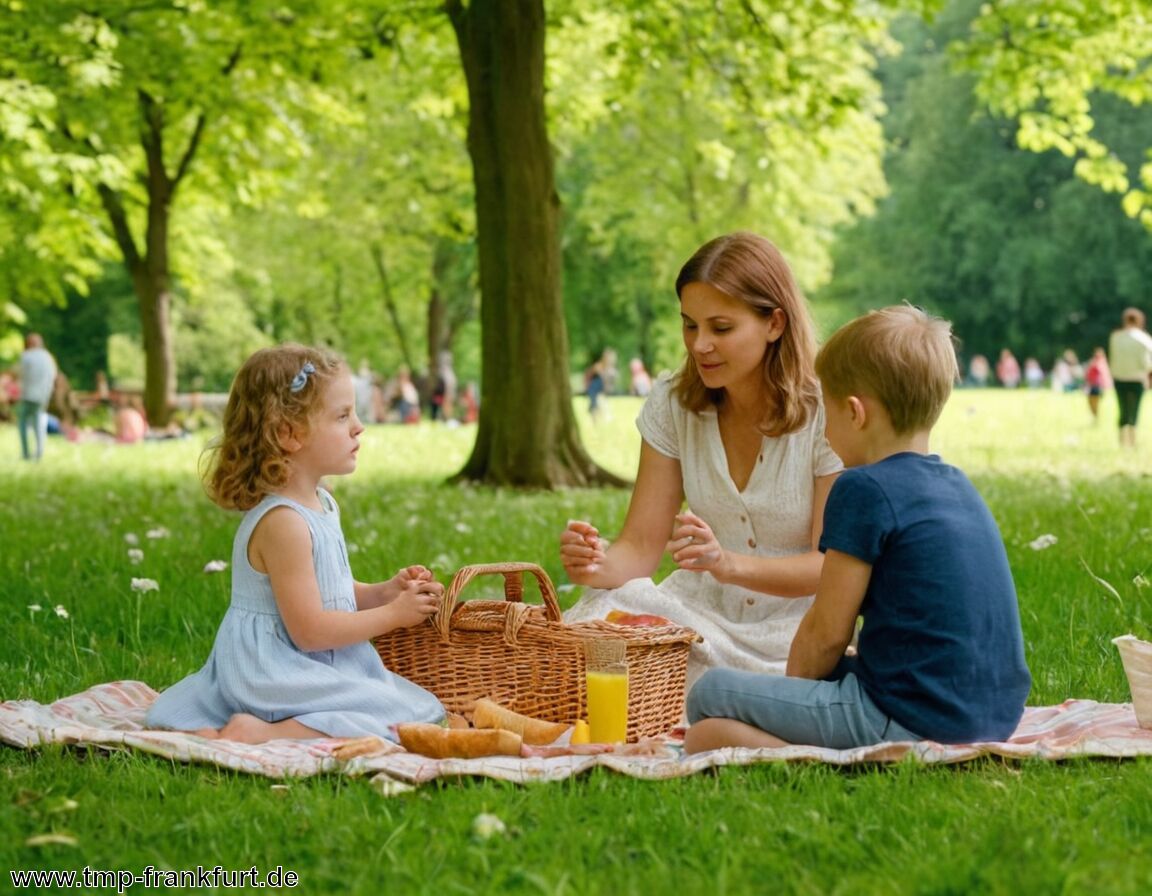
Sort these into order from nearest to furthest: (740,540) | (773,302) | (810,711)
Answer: (810,711) → (773,302) → (740,540)

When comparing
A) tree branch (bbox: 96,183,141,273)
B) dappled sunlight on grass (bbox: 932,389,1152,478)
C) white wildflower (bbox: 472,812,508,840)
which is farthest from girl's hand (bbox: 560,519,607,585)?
tree branch (bbox: 96,183,141,273)

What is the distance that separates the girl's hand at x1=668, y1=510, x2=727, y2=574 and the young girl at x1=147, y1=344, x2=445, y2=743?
0.76 m

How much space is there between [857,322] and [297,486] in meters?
1.70

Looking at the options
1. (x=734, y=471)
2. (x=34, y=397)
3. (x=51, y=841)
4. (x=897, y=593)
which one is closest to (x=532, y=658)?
(x=734, y=471)

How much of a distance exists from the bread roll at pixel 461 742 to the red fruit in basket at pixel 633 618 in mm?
742

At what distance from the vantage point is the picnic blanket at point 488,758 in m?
3.61

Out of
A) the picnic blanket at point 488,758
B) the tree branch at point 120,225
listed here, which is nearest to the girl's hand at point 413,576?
the picnic blanket at point 488,758

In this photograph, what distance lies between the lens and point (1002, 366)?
→ 176 feet

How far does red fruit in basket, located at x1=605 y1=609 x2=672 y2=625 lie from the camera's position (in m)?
4.55

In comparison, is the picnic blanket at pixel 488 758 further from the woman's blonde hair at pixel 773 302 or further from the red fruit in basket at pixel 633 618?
the woman's blonde hair at pixel 773 302

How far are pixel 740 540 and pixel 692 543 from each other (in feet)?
2.21

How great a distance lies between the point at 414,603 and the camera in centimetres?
436

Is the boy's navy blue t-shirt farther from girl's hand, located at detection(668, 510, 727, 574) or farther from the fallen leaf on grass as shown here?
the fallen leaf on grass

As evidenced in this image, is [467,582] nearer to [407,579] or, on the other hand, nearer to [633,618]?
[407,579]
